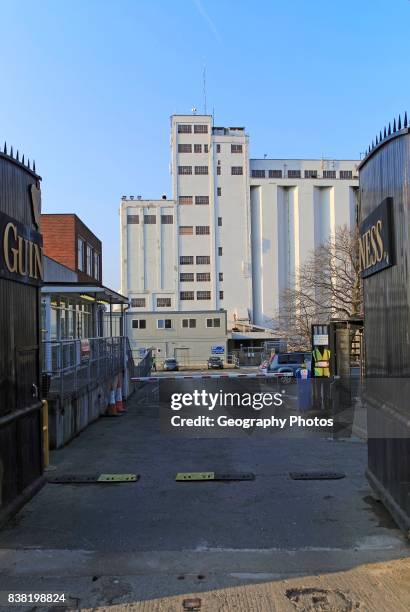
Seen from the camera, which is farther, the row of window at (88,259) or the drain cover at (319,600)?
the row of window at (88,259)

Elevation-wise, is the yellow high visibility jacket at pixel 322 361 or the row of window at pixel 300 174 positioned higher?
the row of window at pixel 300 174

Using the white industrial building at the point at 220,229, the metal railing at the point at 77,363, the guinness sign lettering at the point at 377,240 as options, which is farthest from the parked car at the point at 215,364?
the guinness sign lettering at the point at 377,240

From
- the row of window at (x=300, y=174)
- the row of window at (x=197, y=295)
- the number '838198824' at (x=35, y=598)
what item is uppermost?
the row of window at (x=300, y=174)

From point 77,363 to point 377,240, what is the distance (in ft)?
27.8

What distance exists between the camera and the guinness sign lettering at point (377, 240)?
5.00 m

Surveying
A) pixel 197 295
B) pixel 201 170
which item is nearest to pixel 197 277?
pixel 197 295

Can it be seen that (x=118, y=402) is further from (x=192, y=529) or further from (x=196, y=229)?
(x=196, y=229)

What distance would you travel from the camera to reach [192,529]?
5.24m

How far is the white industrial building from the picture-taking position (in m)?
70.2

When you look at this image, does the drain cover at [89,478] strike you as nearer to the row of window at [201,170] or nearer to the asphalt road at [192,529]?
the asphalt road at [192,529]

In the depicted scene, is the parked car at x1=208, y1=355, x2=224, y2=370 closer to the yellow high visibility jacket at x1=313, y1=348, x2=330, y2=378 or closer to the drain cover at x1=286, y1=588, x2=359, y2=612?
the yellow high visibility jacket at x1=313, y1=348, x2=330, y2=378

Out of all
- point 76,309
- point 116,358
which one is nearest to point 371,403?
point 116,358

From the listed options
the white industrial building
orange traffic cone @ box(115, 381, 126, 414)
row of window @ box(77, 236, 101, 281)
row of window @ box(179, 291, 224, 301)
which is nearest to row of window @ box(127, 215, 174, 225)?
the white industrial building

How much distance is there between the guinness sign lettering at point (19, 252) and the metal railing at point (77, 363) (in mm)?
2428
